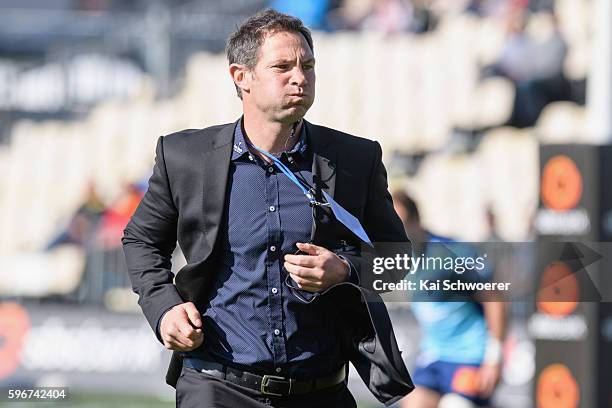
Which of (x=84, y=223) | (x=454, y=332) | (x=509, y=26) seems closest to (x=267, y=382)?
(x=454, y=332)

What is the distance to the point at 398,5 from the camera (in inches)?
627

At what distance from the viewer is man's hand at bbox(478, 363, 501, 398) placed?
8.69 m

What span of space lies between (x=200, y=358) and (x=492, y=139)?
36.7 ft

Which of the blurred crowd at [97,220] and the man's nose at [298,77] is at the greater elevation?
the blurred crowd at [97,220]

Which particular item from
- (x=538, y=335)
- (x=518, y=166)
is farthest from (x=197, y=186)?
(x=518, y=166)

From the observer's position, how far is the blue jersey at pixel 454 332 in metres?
8.30

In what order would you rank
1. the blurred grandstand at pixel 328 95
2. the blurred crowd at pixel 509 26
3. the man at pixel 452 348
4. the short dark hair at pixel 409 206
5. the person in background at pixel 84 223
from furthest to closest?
the blurred crowd at pixel 509 26, the blurred grandstand at pixel 328 95, the person in background at pixel 84 223, the man at pixel 452 348, the short dark hair at pixel 409 206

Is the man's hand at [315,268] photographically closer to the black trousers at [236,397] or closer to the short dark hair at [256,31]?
the black trousers at [236,397]

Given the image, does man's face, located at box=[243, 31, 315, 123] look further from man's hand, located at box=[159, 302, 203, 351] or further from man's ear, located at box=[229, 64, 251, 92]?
man's hand, located at box=[159, 302, 203, 351]

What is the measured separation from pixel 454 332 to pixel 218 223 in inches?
174

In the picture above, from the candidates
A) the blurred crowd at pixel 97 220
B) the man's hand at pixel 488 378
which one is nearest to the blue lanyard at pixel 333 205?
the man's hand at pixel 488 378

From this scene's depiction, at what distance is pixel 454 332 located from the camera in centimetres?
841

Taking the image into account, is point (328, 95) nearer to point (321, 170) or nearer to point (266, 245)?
point (321, 170)

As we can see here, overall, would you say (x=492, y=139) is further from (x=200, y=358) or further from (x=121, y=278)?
(x=200, y=358)
